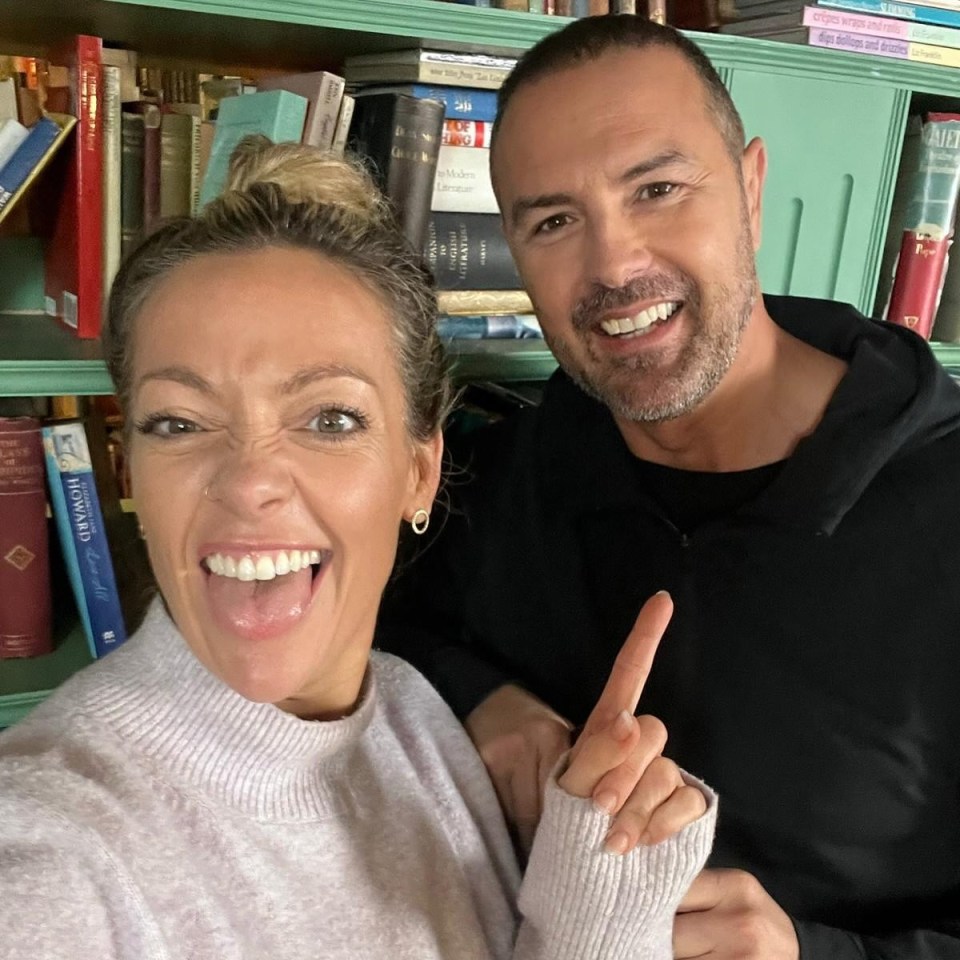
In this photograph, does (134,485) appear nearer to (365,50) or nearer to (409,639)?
(409,639)

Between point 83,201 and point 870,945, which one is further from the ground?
point 83,201

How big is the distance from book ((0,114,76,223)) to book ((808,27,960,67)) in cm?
107

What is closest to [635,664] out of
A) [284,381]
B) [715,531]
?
[715,531]

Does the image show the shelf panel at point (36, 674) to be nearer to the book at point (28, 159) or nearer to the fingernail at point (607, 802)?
the book at point (28, 159)

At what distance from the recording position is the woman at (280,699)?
732mm

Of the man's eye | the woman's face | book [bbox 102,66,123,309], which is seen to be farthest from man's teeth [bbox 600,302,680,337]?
book [bbox 102,66,123,309]

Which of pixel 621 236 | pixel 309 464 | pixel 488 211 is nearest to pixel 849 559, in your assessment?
pixel 621 236

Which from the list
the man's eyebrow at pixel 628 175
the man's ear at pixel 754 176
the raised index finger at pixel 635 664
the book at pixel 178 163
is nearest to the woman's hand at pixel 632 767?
the raised index finger at pixel 635 664

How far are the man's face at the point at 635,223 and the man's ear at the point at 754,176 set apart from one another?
6 cm

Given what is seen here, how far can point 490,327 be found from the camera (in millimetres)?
1370

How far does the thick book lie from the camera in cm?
134

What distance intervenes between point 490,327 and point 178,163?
1.57 feet

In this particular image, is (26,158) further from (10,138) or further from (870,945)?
(870,945)

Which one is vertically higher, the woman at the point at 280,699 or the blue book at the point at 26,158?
the blue book at the point at 26,158
